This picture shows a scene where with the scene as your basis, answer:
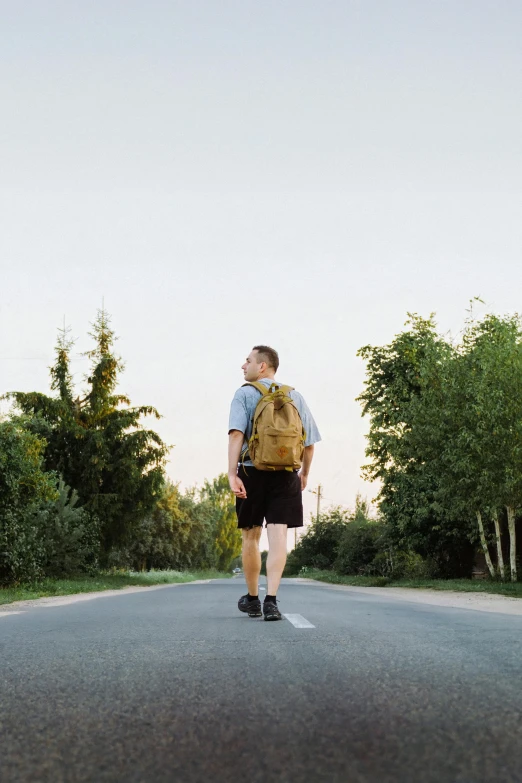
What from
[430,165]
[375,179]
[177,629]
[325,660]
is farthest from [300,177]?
[325,660]

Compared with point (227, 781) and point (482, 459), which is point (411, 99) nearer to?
point (482, 459)

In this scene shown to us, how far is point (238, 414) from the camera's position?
6.22m

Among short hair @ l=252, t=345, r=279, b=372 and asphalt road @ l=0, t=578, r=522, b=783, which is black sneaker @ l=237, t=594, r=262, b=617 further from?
short hair @ l=252, t=345, r=279, b=372

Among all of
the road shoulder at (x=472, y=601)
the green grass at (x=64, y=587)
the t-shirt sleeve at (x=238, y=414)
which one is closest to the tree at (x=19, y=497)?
the green grass at (x=64, y=587)

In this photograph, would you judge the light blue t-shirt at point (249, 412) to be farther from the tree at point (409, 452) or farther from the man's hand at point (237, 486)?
the tree at point (409, 452)

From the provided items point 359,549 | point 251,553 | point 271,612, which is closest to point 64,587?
point 251,553

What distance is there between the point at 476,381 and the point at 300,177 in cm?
799

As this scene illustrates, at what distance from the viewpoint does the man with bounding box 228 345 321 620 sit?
6.01 meters

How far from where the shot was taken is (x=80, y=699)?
103 inches

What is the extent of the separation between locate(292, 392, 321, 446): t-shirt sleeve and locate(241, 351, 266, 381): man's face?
0.36 m

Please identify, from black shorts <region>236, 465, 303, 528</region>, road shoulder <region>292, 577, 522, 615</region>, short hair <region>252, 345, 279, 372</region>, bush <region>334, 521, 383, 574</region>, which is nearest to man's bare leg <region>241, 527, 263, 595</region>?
black shorts <region>236, 465, 303, 528</region>

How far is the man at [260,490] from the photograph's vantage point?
601 centimetres

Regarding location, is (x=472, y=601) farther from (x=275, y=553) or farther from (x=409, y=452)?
(x=409, y=452)

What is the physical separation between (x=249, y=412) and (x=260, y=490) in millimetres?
663
